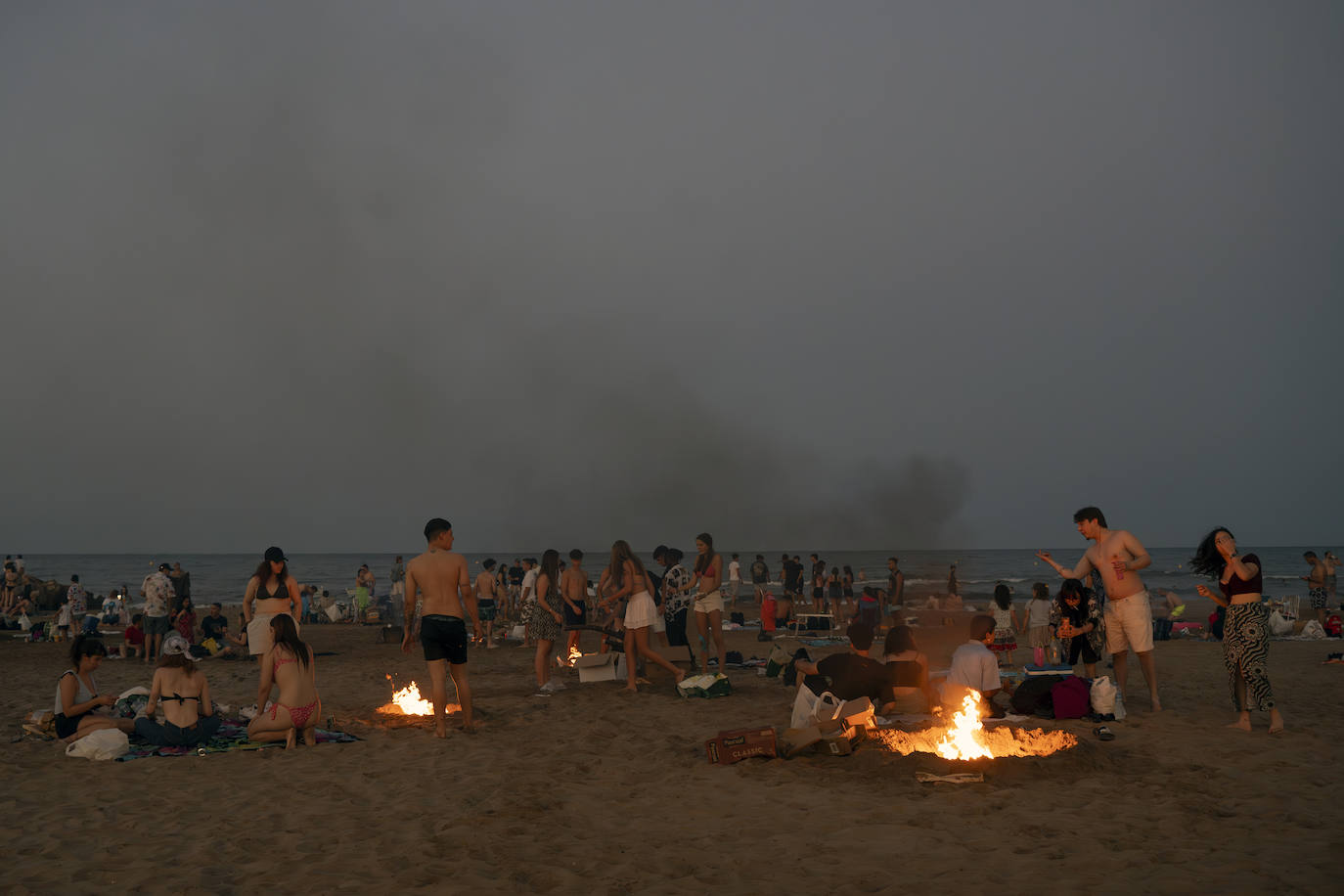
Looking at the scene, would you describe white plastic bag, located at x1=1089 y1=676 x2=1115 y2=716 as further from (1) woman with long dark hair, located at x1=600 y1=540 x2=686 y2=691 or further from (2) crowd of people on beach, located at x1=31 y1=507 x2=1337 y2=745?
(1) woman with long dark hair, located at x1=600 y1=540 x2=686 y2=691

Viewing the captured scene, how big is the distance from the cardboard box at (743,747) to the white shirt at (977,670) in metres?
2.17

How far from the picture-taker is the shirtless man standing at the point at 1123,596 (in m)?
8.33

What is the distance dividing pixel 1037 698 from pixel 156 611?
48.1 ft

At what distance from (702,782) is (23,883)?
14.4ft

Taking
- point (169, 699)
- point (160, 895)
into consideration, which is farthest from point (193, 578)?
point (160, 895)

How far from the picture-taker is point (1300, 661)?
13289 mm

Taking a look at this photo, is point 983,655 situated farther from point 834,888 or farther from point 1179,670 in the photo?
point 1179,670

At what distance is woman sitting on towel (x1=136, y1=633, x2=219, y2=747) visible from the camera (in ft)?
25.6

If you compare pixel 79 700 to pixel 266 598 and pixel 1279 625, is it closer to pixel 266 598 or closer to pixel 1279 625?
pixel 266 598

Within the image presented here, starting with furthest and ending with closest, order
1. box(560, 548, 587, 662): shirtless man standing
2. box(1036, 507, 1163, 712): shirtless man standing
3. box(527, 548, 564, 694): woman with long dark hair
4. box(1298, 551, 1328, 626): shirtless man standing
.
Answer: box(1298, 551, 1328, 626): shirtless man standing
box(560, 548, 587, 662): shirtless man standing
box(527, 548, 564, 694): woman with long dark hair
box(1036, 507, 1163, 712): shirtless man standing

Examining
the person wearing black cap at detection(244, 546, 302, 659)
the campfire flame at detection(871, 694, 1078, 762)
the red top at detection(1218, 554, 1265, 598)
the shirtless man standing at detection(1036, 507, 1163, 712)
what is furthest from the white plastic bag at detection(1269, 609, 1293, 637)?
the person wearing black cap at detection(244, 546, 302, 659)

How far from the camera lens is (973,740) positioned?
6.69 meters

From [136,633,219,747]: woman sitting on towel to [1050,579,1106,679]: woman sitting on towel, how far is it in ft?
29.7

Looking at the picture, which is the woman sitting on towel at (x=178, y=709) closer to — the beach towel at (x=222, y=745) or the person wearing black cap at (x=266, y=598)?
the beach towel at (x=222, y=745)
